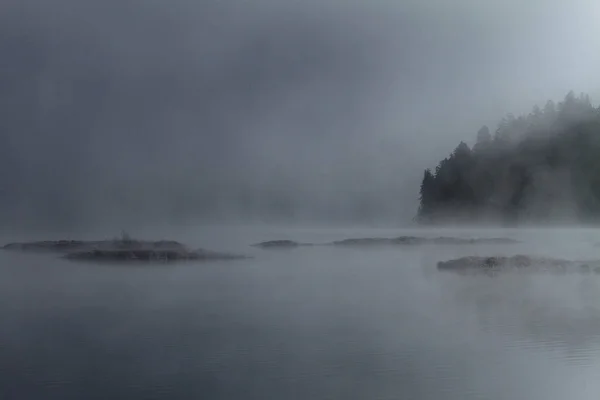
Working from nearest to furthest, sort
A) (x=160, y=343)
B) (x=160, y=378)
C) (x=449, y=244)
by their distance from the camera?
(x=160, y=378) → (x=160, y=343) → (x=449, y=244)

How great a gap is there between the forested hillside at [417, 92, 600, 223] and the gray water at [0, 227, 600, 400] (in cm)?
49

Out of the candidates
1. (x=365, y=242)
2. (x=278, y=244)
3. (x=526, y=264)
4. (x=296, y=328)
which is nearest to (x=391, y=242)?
(x=365, y=242)

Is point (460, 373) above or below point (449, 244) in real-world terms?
below

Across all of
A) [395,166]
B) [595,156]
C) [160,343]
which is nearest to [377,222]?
[395,166]

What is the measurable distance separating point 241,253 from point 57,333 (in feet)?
12.1

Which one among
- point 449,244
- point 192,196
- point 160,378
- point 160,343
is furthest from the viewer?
point 449,244

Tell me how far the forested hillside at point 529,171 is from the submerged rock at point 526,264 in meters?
0.84

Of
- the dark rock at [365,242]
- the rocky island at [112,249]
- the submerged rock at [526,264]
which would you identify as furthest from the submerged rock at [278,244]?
the submerged rock at [526,264]

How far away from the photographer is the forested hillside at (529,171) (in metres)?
8.14

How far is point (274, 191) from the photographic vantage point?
8.19 meters

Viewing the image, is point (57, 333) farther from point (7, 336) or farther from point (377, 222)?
point (377, 222)

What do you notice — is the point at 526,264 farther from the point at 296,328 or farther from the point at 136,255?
the point at 136,255

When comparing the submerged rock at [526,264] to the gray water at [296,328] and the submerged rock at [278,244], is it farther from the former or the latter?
the submerged rock at [278,244]

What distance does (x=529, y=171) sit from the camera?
836 centimetres
